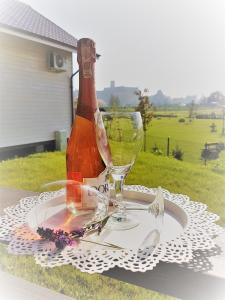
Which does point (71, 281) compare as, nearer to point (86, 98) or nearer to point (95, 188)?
point (95, 188)

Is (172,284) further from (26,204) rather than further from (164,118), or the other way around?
(164,118)

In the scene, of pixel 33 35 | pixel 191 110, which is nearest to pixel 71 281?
pixel 191 110

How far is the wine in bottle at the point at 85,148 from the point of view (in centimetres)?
44

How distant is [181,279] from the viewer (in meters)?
0.27

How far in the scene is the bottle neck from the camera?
1.57 ft

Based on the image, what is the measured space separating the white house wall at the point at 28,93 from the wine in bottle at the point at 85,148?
218cm

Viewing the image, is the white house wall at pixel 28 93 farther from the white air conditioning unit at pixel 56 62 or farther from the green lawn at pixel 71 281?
the green lawn at pixel 71 281

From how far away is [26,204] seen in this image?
486 millimetres

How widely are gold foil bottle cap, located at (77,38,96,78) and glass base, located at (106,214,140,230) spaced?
0.79ft

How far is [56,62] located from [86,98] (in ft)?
8.43

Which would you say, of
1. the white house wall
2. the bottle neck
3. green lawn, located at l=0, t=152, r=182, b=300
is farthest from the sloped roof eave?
the bottle neck

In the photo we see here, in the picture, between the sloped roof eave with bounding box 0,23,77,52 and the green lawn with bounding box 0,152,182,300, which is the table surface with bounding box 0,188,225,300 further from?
the sloped roof eave with bounding box 0,23,77,52

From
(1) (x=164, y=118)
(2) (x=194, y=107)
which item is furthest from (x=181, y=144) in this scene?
(2) (x=194, y=107)

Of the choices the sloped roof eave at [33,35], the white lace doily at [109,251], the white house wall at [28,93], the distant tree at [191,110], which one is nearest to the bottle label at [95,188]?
the white lace doily at [109,251]
